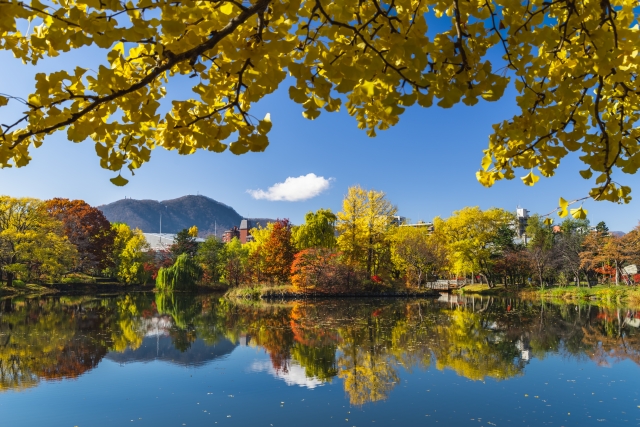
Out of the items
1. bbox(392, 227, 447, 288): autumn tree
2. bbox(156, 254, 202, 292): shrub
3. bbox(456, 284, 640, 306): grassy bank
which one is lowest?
bbox(456, 284, 640, 306): grassy bank

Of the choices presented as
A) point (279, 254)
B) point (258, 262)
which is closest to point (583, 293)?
point (279, 254)

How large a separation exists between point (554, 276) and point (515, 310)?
12406 mm

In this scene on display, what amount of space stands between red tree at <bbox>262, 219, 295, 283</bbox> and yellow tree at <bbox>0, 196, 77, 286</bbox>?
387 inches

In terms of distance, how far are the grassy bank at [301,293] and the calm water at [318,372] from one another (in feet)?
25.7

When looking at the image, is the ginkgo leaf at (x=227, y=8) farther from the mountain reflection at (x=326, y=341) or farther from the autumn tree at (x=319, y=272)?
the autumn tree at (x=319, y=272)

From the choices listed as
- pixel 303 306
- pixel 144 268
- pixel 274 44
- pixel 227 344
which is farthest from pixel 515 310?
pixel 144 268

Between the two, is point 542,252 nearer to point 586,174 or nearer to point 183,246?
point 183,246

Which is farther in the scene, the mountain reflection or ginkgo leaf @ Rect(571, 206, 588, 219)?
the mountain reflection

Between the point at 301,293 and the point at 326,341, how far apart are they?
11.0 metres

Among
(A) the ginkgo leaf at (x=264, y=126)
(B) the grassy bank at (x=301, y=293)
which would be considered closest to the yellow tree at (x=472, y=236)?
(B) the grassy bank at (x=301, y=293)

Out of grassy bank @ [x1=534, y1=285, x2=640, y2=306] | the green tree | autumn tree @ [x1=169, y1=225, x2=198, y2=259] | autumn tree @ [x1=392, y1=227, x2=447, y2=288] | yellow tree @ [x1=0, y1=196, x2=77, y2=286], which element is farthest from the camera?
autumn tree @ [x1=169, y1=225, x2=198, y2=259]

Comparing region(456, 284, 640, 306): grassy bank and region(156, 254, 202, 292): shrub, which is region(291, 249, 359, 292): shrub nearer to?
region(156, 254, 202, 292): shrub

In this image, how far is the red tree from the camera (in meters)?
22.3

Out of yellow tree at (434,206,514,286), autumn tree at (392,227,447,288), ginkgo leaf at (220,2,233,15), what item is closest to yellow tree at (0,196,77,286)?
autumn tree at (392,227,447,288)
